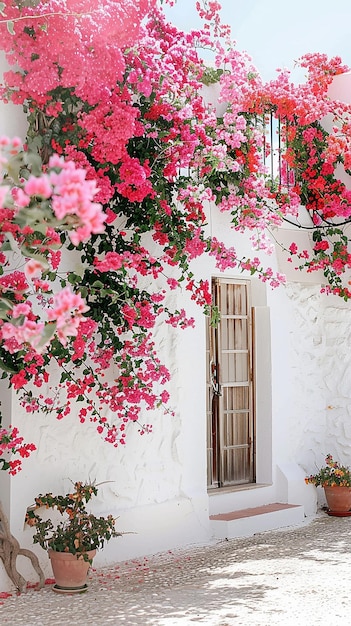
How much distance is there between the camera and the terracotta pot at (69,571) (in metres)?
6.07

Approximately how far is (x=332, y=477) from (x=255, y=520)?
1.22 meters

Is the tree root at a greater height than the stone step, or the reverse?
the stone step

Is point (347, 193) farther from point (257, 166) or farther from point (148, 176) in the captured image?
point (148, 176)

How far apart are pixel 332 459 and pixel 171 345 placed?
2.79 metres

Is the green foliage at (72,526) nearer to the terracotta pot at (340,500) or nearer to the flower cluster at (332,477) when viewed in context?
the flower cluster at (332,477)

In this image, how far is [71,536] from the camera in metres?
6.16

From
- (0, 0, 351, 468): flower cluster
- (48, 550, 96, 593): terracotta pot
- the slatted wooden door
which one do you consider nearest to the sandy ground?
(48, 550, 96, 593): terracotta pot

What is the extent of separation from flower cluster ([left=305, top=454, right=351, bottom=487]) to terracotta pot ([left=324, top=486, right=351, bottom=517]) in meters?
0.05

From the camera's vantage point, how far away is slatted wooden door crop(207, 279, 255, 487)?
8.90 metres

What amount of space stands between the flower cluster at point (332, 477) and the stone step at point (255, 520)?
0.36m

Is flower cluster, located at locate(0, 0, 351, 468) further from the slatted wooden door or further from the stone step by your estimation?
the stone step

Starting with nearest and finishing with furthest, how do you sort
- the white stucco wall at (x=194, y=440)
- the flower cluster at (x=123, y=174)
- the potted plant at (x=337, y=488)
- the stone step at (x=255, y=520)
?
the flower cluster at (x=123, y=174)
the white stucco wall at (x=194, y=440)
the stone step at (x=255, y=520)
the potted plant at (x=337, y=488)

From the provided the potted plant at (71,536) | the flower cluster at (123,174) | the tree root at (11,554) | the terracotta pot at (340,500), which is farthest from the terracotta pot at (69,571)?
the terracotta pot at (340,500)

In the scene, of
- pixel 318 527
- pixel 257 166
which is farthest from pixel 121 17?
pixel 318 527
